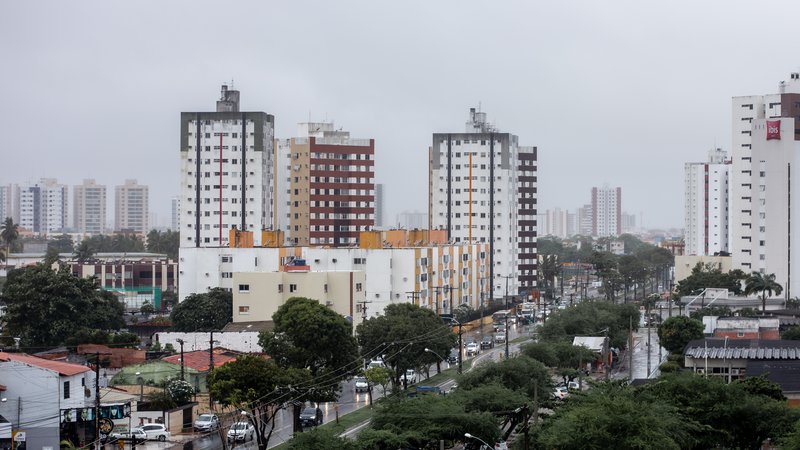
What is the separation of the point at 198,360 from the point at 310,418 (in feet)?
33.6

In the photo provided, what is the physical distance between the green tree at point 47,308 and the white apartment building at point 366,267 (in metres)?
15.0

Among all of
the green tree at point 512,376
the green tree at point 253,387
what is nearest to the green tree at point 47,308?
the green tree at point 253,387

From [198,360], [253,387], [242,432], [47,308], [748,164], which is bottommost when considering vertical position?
[242,432]

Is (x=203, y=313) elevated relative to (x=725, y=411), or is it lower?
elevated

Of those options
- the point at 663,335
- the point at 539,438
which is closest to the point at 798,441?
the point at 539,438

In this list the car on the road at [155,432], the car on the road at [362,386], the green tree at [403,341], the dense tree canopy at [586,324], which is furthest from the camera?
the dense tree canopy at [586,324]

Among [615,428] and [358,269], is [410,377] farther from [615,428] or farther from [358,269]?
[615,428]

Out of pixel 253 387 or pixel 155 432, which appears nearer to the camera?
pixel 253 387

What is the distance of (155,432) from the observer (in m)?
46.8

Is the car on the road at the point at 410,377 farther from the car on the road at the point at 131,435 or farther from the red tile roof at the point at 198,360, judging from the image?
the car on the road at the point at 131,435

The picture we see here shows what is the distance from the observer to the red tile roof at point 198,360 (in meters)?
58.2

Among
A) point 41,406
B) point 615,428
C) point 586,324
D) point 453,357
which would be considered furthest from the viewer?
point 453,357

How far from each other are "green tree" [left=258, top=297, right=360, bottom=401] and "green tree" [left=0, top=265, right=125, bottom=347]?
2288cm

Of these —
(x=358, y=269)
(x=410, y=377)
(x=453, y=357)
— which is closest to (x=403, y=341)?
(x=410, y=377)
